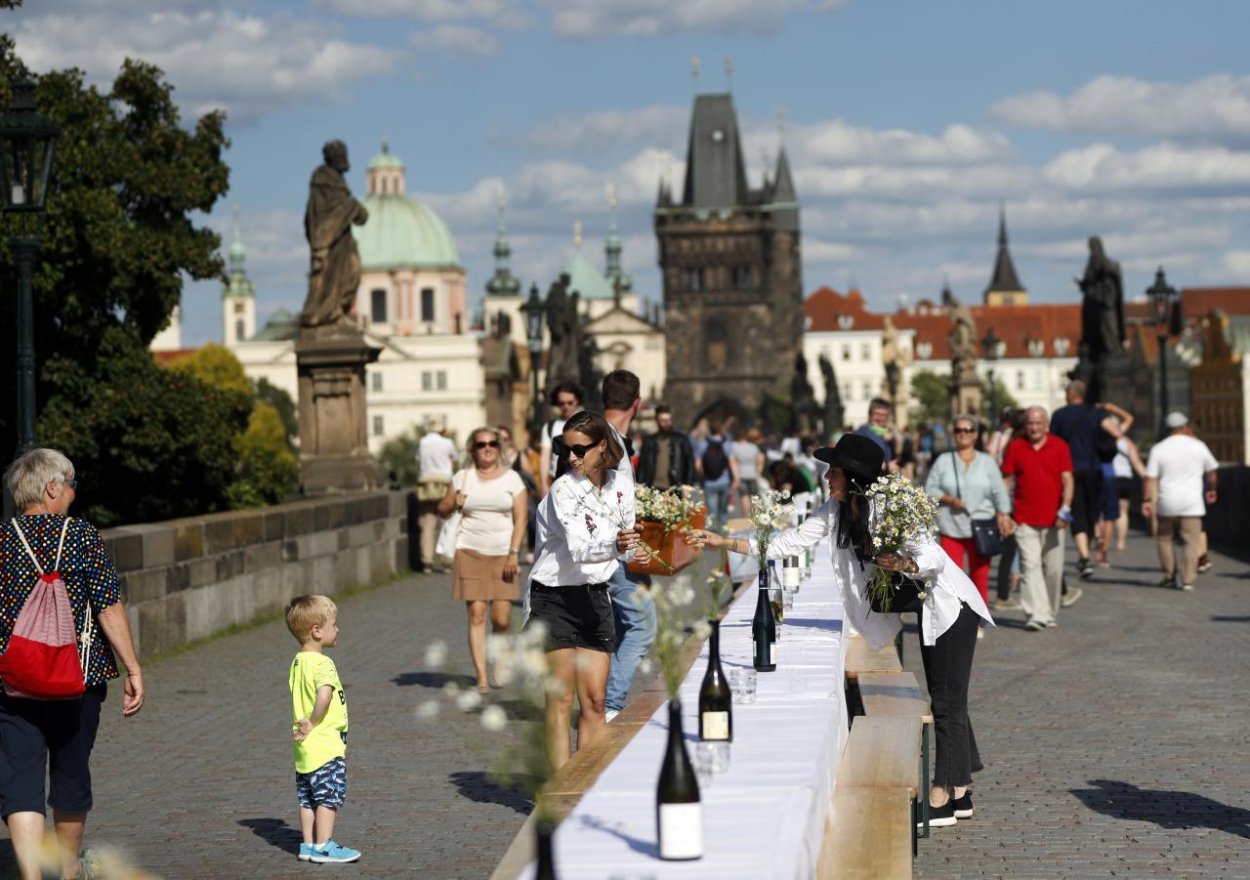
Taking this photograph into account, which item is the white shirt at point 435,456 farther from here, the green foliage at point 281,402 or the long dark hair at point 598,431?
the green foliage at point 281,402

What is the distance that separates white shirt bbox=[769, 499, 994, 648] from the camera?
7791 mm

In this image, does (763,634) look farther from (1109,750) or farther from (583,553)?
(1109,750)

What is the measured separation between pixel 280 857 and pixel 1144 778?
3.64 m

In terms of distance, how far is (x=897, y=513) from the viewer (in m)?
7.72

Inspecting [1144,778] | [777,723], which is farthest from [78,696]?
[1144,778]

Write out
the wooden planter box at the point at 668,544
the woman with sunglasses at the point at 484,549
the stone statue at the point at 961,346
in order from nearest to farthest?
the wooden planter box at the point at 668,544 < the woman with sunglasses at the point at 484,549 < the stone statue at the point at 961,346

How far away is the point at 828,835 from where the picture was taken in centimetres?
596

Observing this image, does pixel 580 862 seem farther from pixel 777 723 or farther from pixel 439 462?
pixel 439 462

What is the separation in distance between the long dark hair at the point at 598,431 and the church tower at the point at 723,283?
138 m

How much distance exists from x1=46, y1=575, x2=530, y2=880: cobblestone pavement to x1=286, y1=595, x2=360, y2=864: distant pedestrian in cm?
12

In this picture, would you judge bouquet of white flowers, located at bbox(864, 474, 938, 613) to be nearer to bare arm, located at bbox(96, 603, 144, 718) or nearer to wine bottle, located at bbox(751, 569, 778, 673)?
wine bottle, located at bbox(751, 569, 778, 673)

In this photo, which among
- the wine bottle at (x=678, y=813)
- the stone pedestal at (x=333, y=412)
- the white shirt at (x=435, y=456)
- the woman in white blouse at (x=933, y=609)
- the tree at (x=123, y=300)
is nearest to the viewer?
the wine bottle at (x=678, y=813)

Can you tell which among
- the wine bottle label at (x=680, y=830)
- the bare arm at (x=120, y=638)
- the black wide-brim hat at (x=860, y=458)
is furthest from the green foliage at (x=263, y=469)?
the wine bottle label at (x=680, y=830)

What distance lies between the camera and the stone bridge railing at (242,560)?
45.7ft
